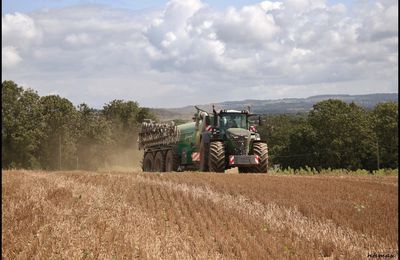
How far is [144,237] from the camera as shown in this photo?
25.3 ft

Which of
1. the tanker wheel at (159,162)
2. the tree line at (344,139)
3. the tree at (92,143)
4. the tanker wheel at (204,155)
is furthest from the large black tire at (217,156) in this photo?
the tree at (92,143)

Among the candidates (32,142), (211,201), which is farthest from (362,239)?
(32,142)

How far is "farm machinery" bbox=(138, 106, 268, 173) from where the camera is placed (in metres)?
23.0

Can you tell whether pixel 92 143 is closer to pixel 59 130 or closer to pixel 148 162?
pixel 59 130

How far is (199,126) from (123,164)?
36369mm

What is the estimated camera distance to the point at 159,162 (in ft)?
105

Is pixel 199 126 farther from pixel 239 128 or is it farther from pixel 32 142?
pixel 32 142

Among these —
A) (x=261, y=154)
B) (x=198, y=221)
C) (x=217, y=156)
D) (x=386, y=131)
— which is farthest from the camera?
(x=386, y=131)

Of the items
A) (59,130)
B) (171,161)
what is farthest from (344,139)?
(171,161)

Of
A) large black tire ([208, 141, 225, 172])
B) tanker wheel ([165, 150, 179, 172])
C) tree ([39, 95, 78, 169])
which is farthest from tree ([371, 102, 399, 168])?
large black tire ([208, 141, 225, 172])

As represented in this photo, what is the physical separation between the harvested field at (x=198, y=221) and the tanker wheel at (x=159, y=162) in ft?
52.1

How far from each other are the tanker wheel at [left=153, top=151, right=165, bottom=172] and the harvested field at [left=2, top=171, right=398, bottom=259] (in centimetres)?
1587

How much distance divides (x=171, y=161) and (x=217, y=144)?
6703 mm

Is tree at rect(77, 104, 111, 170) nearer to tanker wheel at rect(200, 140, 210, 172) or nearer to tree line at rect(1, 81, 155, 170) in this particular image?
tree line at rect(1, 81, 155, 170)
